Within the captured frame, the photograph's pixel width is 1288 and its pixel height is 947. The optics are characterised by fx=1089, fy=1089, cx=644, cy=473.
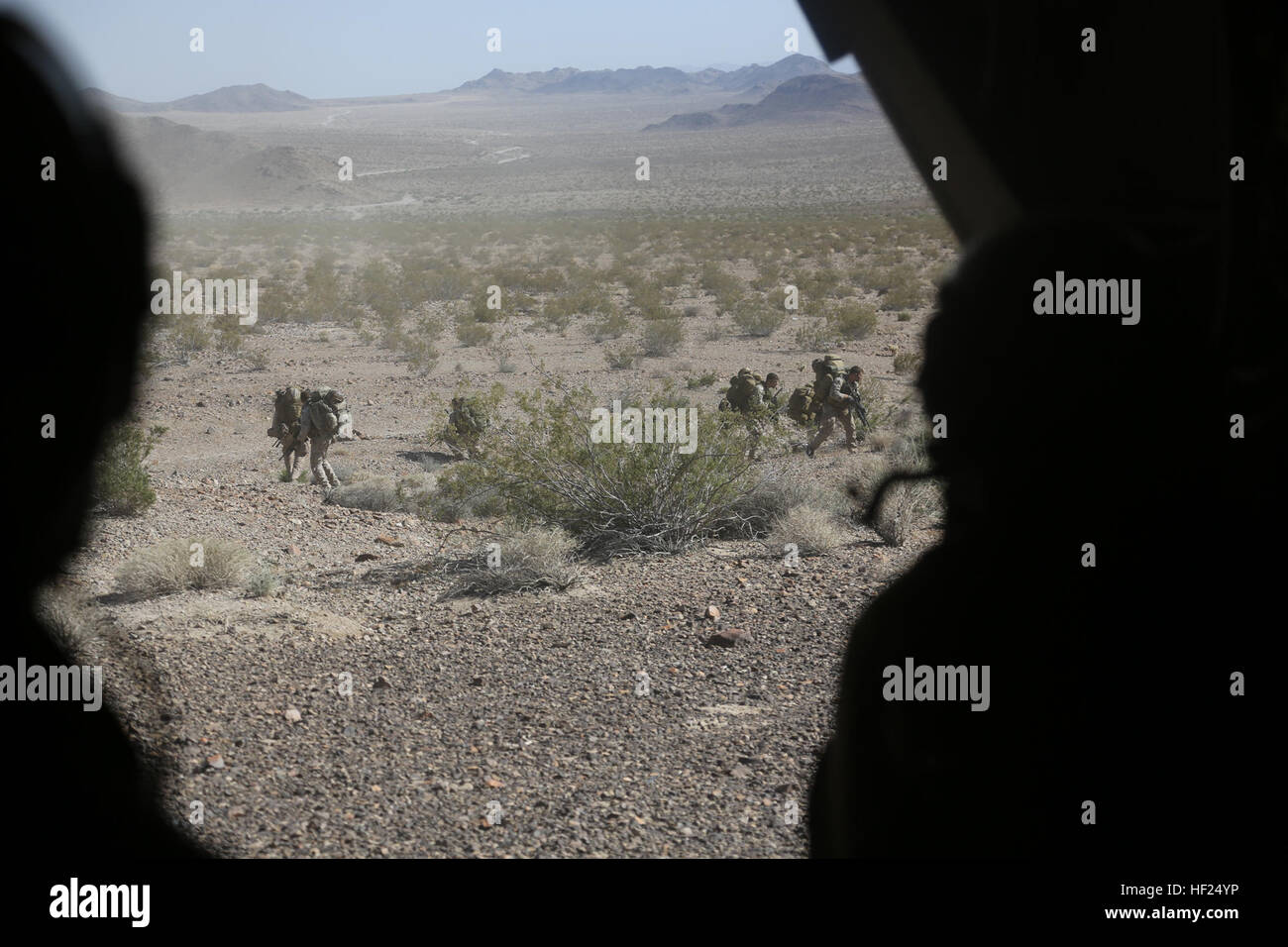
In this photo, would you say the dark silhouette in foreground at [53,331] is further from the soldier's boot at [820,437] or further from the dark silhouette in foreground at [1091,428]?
the soldier's boot at [820,437]

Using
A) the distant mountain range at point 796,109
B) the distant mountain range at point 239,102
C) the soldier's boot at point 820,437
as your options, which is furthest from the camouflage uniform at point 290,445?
the distant mountain range at point 239,102

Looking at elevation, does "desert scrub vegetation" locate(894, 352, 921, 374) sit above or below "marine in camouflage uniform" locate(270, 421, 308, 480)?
above

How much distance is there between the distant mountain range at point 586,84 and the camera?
5418 inches

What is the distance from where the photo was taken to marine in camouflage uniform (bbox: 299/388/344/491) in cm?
945

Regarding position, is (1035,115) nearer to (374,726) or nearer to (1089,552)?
(1089,552)

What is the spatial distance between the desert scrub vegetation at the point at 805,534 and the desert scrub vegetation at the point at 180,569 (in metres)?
3.15

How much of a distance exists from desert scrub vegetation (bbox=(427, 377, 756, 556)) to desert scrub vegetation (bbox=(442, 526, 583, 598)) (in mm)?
488

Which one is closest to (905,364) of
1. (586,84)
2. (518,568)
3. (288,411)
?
(288,411)

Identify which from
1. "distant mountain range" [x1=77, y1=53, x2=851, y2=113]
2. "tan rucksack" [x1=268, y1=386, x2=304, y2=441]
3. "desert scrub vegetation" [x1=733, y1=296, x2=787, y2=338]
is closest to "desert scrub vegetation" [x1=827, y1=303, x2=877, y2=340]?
"desert scrub vegetation" [x1=733, y1=296, x2=787, y2=338]

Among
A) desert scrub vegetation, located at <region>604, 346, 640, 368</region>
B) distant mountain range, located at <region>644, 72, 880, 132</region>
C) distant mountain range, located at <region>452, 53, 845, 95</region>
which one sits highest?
distant mountain range, located at <region>452, 53, 845, 95</region>

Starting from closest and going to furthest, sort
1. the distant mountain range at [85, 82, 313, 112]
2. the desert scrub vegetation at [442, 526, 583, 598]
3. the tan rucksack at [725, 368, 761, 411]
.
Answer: the desert scrub vegetation at [442, 526, 583, 598] → the tan rucksack at [725, 368, 761, 411] → the distant mountain range at [85, 82, 313, 112]

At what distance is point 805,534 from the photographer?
6688 mm

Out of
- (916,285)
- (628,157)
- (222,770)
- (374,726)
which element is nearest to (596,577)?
(374,726)

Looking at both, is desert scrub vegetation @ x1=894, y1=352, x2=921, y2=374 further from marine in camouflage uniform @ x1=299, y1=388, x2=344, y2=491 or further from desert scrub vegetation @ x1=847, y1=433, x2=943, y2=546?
marine in camouflage uniform @ x1=299, y1=388, x2=344, y2=491
